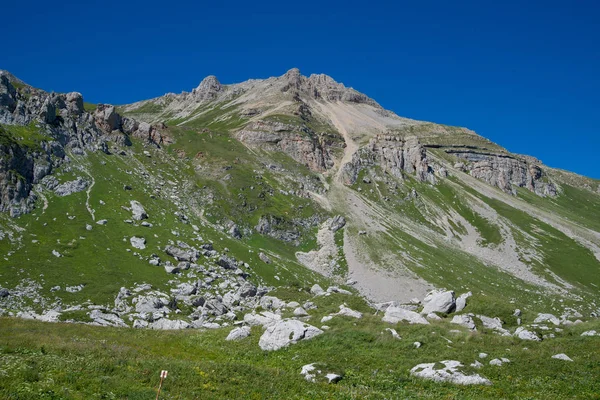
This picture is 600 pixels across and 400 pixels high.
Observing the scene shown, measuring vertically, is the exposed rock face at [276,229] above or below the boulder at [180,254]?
above

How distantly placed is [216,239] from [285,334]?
74.6m

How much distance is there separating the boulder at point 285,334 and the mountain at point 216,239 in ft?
1.44

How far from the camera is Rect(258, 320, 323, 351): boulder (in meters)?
31.3

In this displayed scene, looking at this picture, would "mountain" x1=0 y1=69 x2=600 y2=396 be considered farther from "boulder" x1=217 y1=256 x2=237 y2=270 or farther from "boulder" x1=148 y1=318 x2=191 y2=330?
"boulder" x1=217 y1=256 x2=237 y2=270

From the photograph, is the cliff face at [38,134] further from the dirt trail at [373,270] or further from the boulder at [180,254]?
the dirt trail at [373,270]

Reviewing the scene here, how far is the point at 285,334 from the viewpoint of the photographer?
3197 centimetres

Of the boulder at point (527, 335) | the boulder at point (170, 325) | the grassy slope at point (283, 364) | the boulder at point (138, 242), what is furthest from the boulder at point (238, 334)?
the boulder at point (138, 242)

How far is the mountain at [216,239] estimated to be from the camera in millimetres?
62875

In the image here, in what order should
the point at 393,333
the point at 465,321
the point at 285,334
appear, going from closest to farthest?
the point at 393,333 < the point at 285,334 < the point at 465,321

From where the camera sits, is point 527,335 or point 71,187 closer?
point 527,335

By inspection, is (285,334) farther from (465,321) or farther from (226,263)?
(226,263)

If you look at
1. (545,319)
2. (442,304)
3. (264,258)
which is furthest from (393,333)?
(264,258)

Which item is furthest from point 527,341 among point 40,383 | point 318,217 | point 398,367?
point 318,217

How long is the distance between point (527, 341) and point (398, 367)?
482 inches
